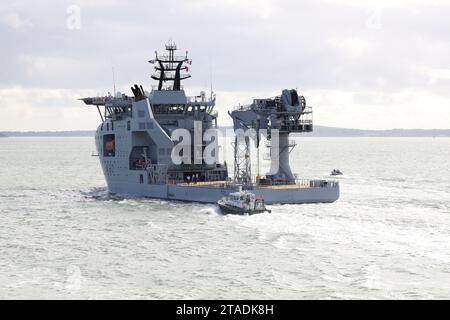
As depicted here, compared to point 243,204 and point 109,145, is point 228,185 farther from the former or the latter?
point 109,145

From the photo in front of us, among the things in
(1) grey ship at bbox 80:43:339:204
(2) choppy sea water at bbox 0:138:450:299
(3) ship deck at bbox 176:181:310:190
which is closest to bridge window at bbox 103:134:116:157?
(1) grey ship at bbox 80:43:339:204

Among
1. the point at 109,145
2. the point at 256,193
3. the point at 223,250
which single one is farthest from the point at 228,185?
the point at 223,250

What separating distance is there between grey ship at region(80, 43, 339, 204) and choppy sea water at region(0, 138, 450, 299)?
107 inches

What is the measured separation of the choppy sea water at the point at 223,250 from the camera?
111ft

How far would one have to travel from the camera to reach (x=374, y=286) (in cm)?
3372

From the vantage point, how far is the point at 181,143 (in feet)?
244

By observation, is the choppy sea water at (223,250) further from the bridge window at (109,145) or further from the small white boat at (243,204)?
the bridge window at (109,145)

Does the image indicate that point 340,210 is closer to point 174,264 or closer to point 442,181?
point 174,264

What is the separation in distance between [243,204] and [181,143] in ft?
60.2

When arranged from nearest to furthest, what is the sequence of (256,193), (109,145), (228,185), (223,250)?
(223,250) → (256,193) → (228,185) → (109,145)

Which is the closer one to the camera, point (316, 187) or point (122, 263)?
point (122, 263)

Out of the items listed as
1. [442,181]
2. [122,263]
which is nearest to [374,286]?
[122,263]

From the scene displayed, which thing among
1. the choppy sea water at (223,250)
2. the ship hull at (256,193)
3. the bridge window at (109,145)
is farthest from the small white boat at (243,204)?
the bridge window at (109,145)
